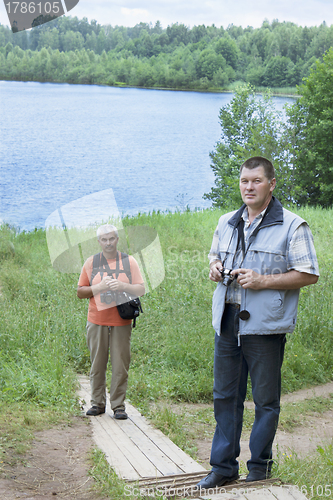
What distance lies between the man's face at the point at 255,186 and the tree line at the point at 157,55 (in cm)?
6029

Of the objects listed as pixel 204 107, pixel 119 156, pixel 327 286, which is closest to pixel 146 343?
pixel 327 286

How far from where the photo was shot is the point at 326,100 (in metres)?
23.0

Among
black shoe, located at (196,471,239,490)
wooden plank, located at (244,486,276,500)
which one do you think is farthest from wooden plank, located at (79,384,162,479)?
wooden plank, located at (244,486,276,500)

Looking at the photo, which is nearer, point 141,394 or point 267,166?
point 267,166

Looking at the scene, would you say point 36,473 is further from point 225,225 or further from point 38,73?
point 38,73

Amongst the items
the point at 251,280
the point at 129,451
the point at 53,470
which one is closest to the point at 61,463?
the point at 53,470

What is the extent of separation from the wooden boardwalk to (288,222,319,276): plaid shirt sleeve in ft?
3.98

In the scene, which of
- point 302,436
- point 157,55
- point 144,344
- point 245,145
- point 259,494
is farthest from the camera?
point 157,55

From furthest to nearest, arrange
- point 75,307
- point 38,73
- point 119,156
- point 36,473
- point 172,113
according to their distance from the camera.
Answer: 1. point 172,113
2. point 38,73
3. point 119,156
4. point 75,307
5. point 36,473

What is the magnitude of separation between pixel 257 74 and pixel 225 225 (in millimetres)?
67383

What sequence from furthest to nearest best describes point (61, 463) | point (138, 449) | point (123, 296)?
point (123, 296)
point (138, 449)
point (61, 463)

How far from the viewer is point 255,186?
9.27ft

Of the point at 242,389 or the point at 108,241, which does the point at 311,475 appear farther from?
the point at 108,241

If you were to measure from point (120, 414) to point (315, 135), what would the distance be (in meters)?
21.5
